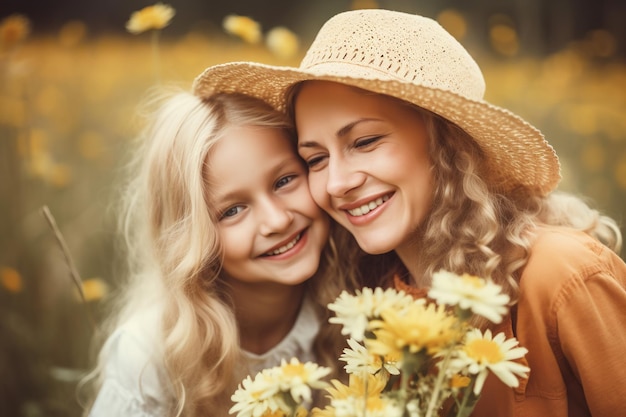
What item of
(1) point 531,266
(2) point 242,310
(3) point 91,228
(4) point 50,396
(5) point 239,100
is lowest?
(4) point 50,396

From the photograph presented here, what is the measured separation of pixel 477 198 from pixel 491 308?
630 mm

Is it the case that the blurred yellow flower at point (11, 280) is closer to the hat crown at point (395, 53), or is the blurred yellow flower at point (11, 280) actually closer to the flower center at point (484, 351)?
the hat crown at point (395, 53)

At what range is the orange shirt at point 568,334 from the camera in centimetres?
110

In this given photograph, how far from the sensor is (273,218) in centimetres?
139

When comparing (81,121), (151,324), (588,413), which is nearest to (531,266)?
(588,413)

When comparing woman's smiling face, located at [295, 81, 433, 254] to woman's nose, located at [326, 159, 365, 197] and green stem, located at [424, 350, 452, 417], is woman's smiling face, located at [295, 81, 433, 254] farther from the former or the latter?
green stem, located at [424, 350, 452, 417]

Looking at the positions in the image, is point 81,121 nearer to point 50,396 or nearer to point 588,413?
point 50,396

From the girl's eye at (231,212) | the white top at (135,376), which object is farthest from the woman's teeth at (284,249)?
the white top at (135,376)

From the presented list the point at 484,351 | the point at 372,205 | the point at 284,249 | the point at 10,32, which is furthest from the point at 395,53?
the point at 10,32

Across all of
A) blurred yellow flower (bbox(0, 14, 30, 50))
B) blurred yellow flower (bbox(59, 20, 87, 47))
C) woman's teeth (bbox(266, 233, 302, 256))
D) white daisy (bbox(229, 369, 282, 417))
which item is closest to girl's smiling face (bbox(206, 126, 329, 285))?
woman's teeth (bbox(266, 233, 302, 256))

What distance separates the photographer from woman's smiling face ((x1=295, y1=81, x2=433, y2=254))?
1.24 meters

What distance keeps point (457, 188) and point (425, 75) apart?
11.0 inches

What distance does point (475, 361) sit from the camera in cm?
74

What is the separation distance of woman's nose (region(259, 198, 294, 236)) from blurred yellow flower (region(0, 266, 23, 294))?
101 centimetres
